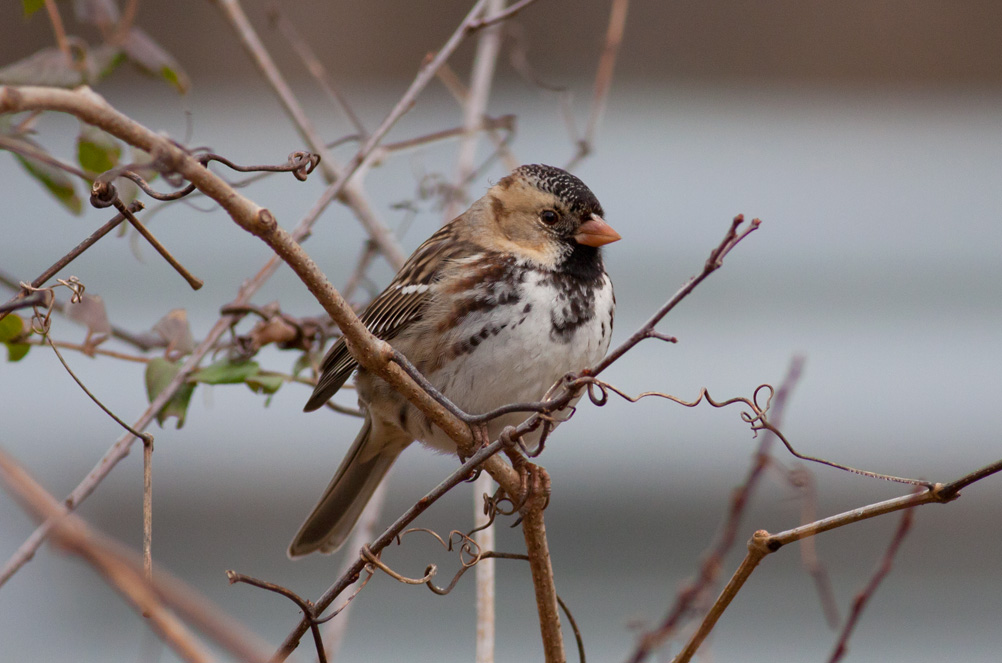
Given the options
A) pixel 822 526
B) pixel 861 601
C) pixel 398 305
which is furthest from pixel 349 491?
pixel 822 526

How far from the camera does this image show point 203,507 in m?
5.69

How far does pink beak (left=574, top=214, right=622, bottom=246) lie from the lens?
2391mm

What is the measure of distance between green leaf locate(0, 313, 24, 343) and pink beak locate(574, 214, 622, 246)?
1190 mm

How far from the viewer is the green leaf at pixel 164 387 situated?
2039 millimetres

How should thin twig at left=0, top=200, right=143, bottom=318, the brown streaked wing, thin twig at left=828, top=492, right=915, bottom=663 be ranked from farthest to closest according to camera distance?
the brown streaked wing
thin twig at left=828, top=492, right=915, bottom=663
thin twig at left=0, top=200, right=143, bottom=318

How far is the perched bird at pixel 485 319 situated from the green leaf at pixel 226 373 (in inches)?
8.9

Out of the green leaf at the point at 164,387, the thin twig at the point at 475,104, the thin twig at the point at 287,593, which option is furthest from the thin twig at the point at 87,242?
the thin twig at the point at 475,104

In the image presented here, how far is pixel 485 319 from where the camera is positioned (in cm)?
224

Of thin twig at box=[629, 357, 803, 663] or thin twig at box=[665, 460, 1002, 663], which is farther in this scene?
thin twig at box=[629, 357, 803, 663]

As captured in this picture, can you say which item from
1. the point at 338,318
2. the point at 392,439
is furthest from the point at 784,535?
the point at 392,439

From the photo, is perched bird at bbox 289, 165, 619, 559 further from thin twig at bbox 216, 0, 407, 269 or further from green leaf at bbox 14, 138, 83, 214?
green leaf at bbox 14, 138, 83, 214

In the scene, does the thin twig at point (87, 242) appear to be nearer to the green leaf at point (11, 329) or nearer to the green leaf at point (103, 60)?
the green leaf at point (11, 329)

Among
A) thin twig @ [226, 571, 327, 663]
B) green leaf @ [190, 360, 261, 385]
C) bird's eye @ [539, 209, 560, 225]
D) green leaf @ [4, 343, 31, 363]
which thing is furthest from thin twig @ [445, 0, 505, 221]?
thin twig @ [226, 571, 327, 663]

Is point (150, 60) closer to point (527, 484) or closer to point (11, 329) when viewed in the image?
point (11, 329)
